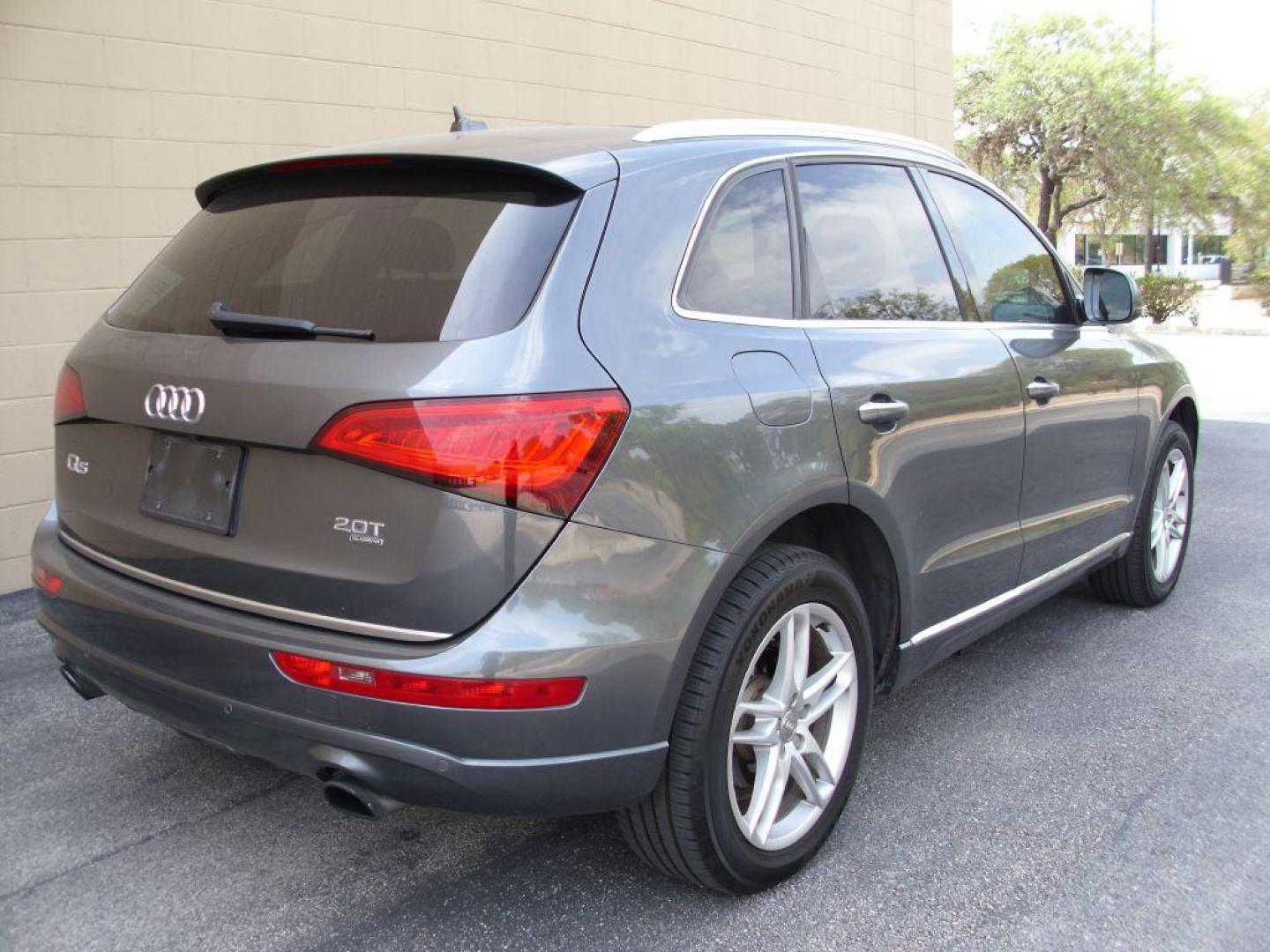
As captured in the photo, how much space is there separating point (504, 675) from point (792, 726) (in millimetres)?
905

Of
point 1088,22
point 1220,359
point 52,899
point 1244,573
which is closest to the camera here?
point 52,899

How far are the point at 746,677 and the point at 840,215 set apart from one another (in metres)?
1.36

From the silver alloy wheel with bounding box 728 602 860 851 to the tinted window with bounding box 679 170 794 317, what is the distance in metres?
0.74

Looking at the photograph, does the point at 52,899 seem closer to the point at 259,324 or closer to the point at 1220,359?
the point at 259,324

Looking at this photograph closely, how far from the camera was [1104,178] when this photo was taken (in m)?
27.8

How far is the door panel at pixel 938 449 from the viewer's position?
116 inches

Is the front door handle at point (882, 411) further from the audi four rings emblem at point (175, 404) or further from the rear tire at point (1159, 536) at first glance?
the rear tire at point (1159, 536)

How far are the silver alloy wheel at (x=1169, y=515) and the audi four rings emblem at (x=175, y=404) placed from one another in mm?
3849

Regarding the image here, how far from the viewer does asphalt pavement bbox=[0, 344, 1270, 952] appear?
104 inches

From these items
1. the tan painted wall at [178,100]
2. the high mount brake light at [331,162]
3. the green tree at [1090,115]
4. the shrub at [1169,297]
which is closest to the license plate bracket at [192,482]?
the high mount brake light at [331,162]

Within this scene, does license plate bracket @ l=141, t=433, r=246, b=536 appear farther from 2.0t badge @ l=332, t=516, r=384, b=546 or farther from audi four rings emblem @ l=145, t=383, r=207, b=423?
2.0t badge @ l=332, t=516, r=384, b=546

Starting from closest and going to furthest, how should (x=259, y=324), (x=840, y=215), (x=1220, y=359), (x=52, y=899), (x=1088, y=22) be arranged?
(x=259, y=324) < (x=52, y=899) < (x=840, y=215) < (x=1220, y=359) < (x=1088, y=22)

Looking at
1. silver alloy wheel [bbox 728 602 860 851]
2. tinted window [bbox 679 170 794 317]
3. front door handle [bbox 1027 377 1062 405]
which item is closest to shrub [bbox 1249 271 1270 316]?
front door handle [bbox 1027 377 1062 405]

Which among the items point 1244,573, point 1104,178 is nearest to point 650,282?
point 1244,573
